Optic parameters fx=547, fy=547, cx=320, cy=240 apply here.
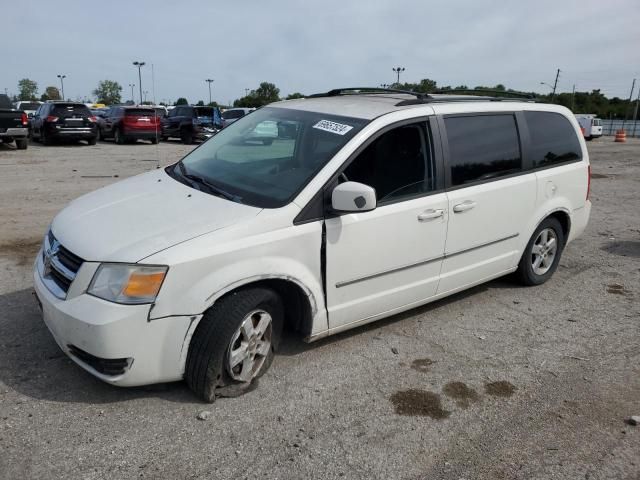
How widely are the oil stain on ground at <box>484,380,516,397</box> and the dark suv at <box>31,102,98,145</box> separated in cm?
2013

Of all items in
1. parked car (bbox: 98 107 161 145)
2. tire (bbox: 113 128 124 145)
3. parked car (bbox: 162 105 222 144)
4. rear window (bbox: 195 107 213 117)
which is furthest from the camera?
rear window (bbox: 195 107 213 117)

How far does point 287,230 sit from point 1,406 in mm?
1870

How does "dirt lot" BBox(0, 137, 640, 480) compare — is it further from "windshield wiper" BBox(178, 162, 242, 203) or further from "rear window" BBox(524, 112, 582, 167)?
"rear window" BBox(524, 112, 582, 167)

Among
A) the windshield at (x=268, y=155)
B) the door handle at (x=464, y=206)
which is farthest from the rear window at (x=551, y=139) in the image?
the windshield at (x=268, y=155)

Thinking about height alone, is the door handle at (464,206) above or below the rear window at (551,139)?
below

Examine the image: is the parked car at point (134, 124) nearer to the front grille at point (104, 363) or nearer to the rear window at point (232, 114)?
the rear window at point (232, 114)

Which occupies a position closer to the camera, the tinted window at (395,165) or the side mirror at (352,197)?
the side mirror at (352,197)

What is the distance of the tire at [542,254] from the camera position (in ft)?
→ 16.6

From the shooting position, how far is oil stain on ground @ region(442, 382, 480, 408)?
10.9 ft

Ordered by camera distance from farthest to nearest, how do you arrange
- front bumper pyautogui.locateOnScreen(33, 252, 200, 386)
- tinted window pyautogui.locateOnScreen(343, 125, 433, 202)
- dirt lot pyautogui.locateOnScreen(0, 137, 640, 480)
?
1. tinted window pyautogui.locateOnScreen(343, 125, 433, 202)
2. front bumper pyautogui.locateOnScreen(33, 252, 200, 386)
3. dirt lot pyautogui.locateOnScreen(0, 137, 640, 480)

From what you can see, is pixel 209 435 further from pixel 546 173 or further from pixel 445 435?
pixel 546 173

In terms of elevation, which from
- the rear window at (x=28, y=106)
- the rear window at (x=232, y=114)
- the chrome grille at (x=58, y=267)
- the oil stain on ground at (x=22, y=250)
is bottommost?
the oil stain on ground at (x=22, y=250)

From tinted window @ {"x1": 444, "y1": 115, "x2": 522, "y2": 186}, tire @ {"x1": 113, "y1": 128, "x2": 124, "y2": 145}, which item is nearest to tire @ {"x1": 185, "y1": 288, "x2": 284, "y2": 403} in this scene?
tinted window @ {"x1": 444, "y1": 115, "x2": 522, "y2": 186}

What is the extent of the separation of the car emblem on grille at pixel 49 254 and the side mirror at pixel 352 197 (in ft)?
5.57
